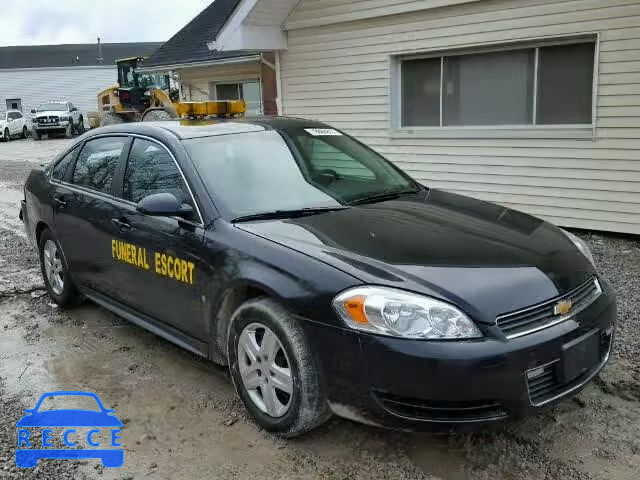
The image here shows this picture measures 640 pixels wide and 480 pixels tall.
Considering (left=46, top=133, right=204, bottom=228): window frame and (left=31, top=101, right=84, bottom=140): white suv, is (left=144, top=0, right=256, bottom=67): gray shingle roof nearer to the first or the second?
(left=46, top=133, right=204, bottom=228): window frame

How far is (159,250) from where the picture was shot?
12.3 ft

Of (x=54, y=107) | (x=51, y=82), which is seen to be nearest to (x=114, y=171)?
(x=54, y=107)

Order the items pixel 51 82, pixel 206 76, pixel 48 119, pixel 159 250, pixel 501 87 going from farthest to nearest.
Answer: pixel 51 82 → pixel 48 119 → pixel 206 76 → pixel 501 87 → pixel 159 250

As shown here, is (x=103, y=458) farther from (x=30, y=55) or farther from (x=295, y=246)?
(x=30, y=55)

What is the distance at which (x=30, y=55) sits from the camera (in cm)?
4500

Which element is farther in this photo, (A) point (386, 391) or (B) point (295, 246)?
(B) point (295, 246)

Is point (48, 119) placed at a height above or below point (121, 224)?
above

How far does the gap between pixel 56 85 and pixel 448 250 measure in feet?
146

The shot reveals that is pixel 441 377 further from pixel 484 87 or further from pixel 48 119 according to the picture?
pixel 48 119

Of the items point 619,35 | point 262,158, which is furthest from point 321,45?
point 262,158

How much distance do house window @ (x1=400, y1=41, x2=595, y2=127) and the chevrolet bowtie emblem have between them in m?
5.24

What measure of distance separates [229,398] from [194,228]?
3.34 ft

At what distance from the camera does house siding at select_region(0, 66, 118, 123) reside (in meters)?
41.7

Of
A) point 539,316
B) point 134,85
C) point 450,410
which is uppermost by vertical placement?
point 134,85
